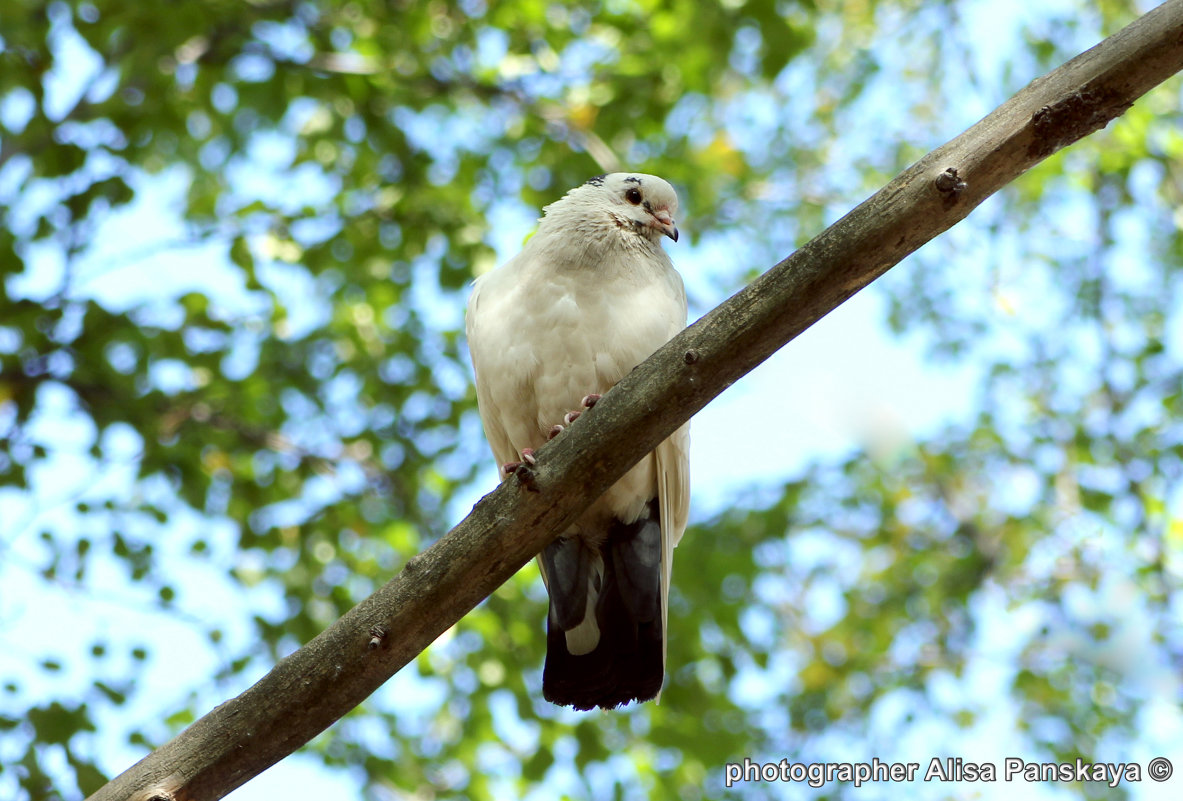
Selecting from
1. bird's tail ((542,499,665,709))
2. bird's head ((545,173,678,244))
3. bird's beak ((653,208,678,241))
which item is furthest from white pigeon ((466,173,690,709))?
Result: bird's beak ((653,208,678,241))

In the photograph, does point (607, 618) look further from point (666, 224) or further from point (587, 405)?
point (666, 224)

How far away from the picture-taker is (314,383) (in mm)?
5785

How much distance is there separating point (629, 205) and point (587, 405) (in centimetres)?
111

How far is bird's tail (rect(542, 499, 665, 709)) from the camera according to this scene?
3.30 meters

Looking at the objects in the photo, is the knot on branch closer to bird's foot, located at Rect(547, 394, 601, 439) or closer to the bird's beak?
bird's foot, located at Rect(547, 394, 601, 439)

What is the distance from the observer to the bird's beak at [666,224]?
4043 millimetres

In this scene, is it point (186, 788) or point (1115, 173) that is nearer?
point (186, 788)

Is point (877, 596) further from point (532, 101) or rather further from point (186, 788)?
point (186, 788)

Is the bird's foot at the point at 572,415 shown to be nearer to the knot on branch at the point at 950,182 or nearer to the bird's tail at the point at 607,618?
the bird's tail at the point at 607,618

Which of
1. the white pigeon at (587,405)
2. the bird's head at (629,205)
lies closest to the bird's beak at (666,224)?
the bird's head at (629,205)

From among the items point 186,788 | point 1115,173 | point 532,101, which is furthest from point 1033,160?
point 1115,173

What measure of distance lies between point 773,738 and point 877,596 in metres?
1.64

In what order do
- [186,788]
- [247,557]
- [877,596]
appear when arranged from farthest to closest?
[877,596] < [247,557] < [186,788]

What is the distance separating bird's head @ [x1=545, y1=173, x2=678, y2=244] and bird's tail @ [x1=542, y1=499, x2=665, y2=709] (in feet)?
3.63
